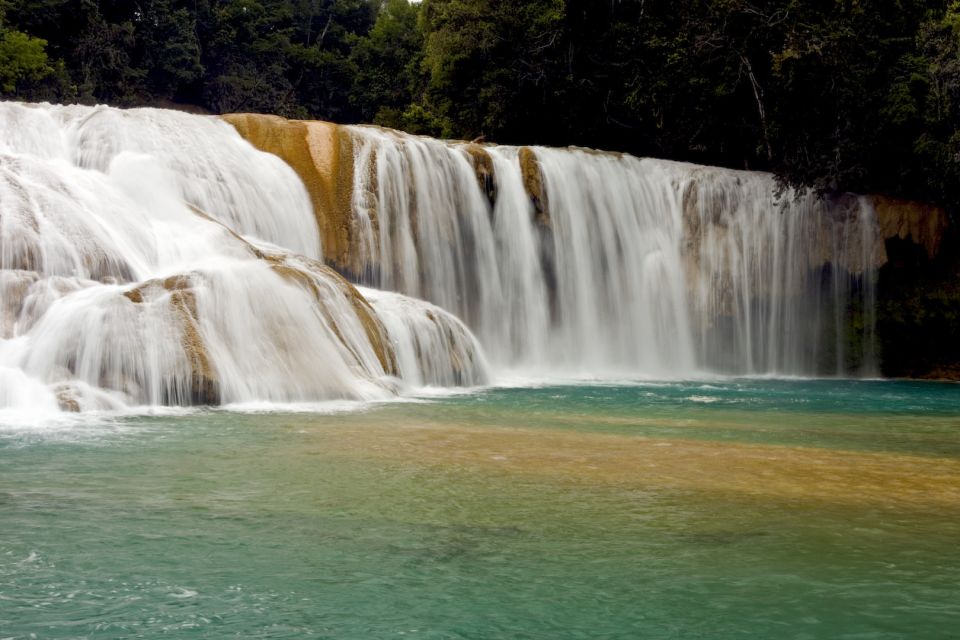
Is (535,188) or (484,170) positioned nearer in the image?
(484,170)

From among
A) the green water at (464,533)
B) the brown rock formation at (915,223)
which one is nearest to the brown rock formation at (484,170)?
the brown rock formation at (915,223)

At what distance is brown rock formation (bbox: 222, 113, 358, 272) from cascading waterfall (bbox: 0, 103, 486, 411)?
1230 mm

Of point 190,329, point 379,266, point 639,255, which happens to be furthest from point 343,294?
point 639,255

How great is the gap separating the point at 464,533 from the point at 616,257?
1877 cm

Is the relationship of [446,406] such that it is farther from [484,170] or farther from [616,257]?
[616,257]

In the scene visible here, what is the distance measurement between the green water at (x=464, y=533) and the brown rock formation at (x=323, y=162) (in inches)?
383

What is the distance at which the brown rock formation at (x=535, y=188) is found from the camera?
2369cm

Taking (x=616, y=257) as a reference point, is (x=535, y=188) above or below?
above

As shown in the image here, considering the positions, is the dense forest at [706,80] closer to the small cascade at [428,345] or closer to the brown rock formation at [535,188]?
the brown rock formation at [535,188]

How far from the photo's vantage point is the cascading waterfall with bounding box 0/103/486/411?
12141 millimetres

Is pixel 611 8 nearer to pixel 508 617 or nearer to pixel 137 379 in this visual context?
pixel 137 379

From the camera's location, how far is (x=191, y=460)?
8.59 m

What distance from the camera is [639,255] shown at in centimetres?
2505

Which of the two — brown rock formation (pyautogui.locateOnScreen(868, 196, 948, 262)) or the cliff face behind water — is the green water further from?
brown rock formation (pyautogui.locateOnScreen(868, 196, 948, 262))
